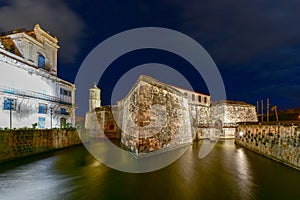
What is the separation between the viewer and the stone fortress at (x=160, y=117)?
1467cm

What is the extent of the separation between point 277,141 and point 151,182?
420 inches

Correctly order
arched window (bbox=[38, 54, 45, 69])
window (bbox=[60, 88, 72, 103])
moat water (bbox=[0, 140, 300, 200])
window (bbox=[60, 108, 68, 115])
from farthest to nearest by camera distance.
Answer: window (bbox=[60, 88, 72, 103]), window (bbox=[60, 108, 68, 115]), arched window (bbox=[38, 54, 45, 69]), moat water (bbox=[0, 140, 300, 200])

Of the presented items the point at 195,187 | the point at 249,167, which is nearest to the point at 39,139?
the point at 195,187

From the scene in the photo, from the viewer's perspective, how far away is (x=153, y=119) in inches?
599

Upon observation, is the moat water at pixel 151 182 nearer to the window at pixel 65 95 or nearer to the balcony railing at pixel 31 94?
the balcony railing at pixel 31 94

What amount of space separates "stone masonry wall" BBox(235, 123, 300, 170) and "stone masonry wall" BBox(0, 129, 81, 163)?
18.7 meters

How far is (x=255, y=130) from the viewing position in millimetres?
18156

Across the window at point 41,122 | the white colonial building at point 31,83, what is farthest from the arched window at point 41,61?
the window at point 41,122

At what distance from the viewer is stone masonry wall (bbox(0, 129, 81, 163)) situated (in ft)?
38.4

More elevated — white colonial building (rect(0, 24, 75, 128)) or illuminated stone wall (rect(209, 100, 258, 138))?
white colonial building (rect(0, 24, 75, 128))

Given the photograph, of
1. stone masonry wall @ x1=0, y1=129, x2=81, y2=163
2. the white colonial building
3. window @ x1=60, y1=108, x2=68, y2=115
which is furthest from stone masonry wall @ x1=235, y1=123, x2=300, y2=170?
window @ x1=60, y1=108, x2=68, y2=115

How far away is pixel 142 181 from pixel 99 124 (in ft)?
86.1

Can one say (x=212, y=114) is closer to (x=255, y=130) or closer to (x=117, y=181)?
(x=255, y=130)

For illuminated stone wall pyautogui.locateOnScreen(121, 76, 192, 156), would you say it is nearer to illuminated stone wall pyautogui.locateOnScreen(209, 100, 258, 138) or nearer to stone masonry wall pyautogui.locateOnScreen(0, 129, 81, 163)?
stone masonry wall pyautogui.locateOnScreen(0, 129, 81, 163)
